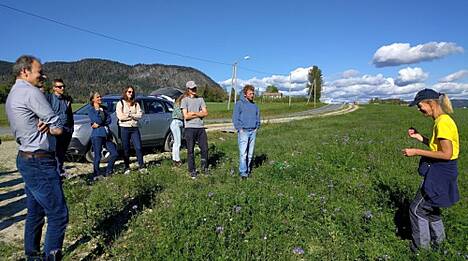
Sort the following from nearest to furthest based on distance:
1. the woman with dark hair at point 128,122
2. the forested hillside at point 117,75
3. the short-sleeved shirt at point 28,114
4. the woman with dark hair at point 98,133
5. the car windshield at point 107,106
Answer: the short-sleeved shirt at point 28,114
the woman with dark hair at point 98,133
the woman with dark hair at point 128,122
the car windshield at point 107,106
the forested hillside at point 117,75

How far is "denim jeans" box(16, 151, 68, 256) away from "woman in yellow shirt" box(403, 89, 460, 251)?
3.46 m

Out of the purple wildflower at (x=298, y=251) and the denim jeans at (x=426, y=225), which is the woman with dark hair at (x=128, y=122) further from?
the denim jeans at (x=426, y=225)

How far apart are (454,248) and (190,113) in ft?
15.6

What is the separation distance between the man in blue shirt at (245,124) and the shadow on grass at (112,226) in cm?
190

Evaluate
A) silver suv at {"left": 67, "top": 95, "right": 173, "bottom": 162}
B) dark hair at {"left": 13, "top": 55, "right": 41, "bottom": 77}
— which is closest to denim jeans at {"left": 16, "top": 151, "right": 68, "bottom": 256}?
dark hair at {"left": 13, "top": 55, "right": 41, "bottom": 77}

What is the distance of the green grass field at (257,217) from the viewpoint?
335 cm

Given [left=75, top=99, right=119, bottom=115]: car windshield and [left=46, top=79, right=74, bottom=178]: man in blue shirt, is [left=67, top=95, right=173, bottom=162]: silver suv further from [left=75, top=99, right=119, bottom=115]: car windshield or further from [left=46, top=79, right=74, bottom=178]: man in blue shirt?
[left=46, top=79, right=74, bottom=178]: man in blue shirt

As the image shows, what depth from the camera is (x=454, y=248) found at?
3.29 m

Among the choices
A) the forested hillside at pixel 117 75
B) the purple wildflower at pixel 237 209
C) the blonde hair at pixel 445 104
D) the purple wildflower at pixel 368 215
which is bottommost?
the purple wildflower at pixel 368 215

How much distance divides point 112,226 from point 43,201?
1.33 meters

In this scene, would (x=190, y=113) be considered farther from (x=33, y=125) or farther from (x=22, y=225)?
(x=33, y=125)

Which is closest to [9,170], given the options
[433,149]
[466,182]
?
[433,149]

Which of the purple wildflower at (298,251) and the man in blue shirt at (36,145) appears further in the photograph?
the purple wildflower at (298,251)

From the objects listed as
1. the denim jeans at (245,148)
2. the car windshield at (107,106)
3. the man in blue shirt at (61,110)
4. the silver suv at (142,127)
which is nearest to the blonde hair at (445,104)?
the denim jeans at (245,148)
